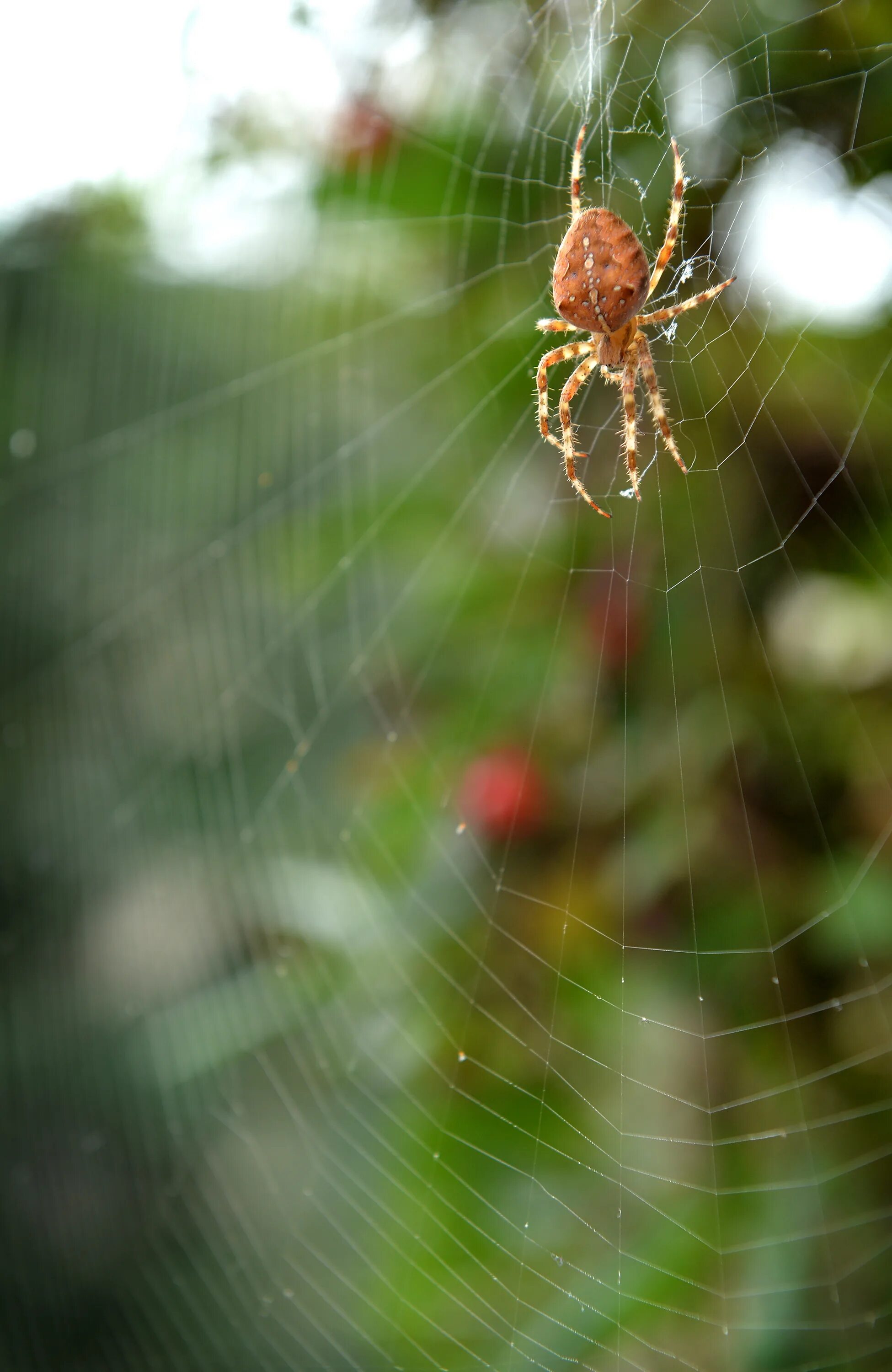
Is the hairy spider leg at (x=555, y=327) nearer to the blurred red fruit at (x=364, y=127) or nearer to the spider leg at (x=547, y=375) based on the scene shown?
the spider leg at (x=547, y=375)

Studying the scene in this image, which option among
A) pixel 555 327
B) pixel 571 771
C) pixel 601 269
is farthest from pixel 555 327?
pixel 571 771

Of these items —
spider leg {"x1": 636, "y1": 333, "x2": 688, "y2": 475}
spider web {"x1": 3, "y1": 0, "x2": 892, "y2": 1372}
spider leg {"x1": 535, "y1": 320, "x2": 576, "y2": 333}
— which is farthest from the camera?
spider leg {"x1": 535, "y1": 320, "x2": 576, "y2": 333}

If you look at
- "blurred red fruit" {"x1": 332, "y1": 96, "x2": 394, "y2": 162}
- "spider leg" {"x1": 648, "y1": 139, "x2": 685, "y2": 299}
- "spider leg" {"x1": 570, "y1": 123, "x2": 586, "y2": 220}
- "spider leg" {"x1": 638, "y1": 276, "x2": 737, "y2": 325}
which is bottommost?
"spider leg" {"x1": 638, "y1": 276, "x2": 737, "y2": 325}

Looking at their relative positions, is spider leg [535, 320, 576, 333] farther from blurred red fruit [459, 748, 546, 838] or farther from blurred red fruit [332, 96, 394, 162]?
blurred red fruit [459, 748, 546, 838]

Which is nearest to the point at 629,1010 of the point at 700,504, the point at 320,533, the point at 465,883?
the point at 465,883

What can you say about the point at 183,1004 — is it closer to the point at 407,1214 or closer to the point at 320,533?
the point at 407,1214

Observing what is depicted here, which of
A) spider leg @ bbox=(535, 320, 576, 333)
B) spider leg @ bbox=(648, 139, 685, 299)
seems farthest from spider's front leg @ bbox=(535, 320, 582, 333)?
spider leg @ bbox=(648, 139, 685, 299)

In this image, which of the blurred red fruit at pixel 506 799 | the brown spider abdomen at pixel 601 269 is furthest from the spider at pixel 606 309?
the blurred red fruit at pixel 506 799
